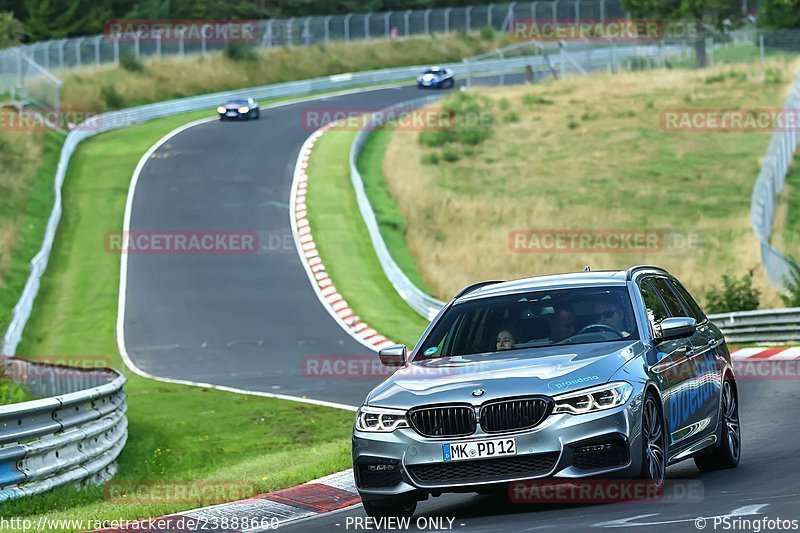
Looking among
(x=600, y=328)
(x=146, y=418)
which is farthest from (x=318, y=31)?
(x=600, y=328)

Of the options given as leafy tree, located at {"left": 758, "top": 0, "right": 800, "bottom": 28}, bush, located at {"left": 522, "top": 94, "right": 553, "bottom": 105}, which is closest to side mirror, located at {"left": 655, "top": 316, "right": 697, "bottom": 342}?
bush, located at {"left": 522, "top": 94, "right": 553, "bottom": 105}

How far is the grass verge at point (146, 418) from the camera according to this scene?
12.5 metres

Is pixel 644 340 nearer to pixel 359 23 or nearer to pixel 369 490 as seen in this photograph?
pixel 369 490

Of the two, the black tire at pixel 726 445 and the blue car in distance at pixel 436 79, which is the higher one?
the black tire at pixel 726 445

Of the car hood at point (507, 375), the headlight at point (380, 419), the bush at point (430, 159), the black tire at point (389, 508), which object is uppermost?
the car hood at point (507, 375)

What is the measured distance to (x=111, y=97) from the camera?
216 ft

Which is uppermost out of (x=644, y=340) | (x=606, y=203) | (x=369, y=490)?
(x=644, y=340)

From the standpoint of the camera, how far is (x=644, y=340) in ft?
33.0

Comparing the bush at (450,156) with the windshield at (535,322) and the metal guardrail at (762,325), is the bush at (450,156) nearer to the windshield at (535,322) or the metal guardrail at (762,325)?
the metal guardrail at (762,325)

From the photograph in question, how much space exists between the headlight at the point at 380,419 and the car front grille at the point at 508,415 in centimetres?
56

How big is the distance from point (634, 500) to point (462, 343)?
186cm

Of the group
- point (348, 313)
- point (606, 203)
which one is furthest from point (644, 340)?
point (606, 203)

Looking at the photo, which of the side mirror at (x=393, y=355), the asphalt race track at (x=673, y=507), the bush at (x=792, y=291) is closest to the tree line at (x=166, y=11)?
the bush at (x=792, y=291)

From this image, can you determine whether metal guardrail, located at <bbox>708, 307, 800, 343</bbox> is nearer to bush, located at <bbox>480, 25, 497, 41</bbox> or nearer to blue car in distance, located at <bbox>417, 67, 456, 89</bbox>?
blue car in distance, located at <bbox>417, 67, 456, 89</bbox>
